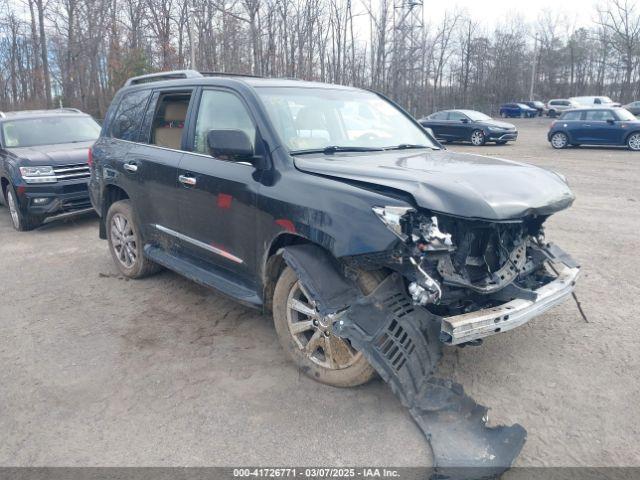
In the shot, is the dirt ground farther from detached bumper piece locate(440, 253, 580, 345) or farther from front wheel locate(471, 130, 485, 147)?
front wheel locate(471, 130, 485, 147)

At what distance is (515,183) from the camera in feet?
11.2

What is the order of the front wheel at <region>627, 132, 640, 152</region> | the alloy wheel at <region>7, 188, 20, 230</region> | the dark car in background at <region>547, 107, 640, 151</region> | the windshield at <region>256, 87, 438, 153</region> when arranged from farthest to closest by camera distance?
the dark car in background at <region>547, 107, 640, 151</region>
the front wheel at <region>627, 132, 640, 152</region>
the alloy wheel at <region>7, 188, 20, 230</region>
the windshield at <region>256, 87, 438, 153</region>

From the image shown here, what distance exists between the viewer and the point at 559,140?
21.1m

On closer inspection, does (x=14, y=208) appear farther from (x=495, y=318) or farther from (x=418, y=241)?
(x=495, y=318)

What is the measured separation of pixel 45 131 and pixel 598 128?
18.6 meters

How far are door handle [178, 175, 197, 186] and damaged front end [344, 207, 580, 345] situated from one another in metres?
1.76

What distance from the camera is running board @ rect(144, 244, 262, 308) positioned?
403 centimetres

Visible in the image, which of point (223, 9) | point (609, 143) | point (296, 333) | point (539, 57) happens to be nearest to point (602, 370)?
point (296, 333)

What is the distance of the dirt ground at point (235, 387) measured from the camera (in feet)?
9.70

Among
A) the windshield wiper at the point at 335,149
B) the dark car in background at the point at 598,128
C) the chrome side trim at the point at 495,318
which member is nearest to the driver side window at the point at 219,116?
the windshield wiper at the point at 335,149

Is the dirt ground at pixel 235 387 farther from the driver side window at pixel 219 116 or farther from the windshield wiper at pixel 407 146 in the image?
the windshield wiper at pixel 407 146

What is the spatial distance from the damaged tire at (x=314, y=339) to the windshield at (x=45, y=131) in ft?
23.6

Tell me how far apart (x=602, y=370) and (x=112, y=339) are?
12.2 ft

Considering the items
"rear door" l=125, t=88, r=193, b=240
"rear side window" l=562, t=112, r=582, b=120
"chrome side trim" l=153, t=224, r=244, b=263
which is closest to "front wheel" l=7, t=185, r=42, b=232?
"rear door" l=125, t=88, r=193, b=240
